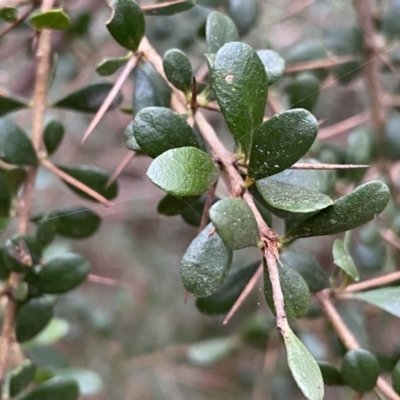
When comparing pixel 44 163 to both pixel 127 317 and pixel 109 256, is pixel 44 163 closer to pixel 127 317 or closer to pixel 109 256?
pixel 127 317

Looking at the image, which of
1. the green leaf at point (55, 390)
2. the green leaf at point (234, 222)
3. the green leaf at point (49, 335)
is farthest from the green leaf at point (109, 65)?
the green leaf at point (49, 335)

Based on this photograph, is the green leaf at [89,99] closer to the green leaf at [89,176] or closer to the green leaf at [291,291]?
the green leaf at [89,176]

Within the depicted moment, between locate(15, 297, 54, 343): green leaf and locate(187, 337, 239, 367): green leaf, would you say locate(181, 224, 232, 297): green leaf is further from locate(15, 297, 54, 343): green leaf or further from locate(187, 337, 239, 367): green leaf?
locate(187, 337, 239, 367): green leaf

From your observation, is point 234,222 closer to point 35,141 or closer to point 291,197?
point 291,197

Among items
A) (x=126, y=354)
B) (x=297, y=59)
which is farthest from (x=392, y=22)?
(x=126, y=354)

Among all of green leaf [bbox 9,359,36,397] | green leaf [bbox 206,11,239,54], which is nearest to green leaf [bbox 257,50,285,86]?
green leaf [bbox 206,11,239,54]

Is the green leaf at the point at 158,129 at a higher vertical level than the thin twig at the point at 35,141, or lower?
higher
